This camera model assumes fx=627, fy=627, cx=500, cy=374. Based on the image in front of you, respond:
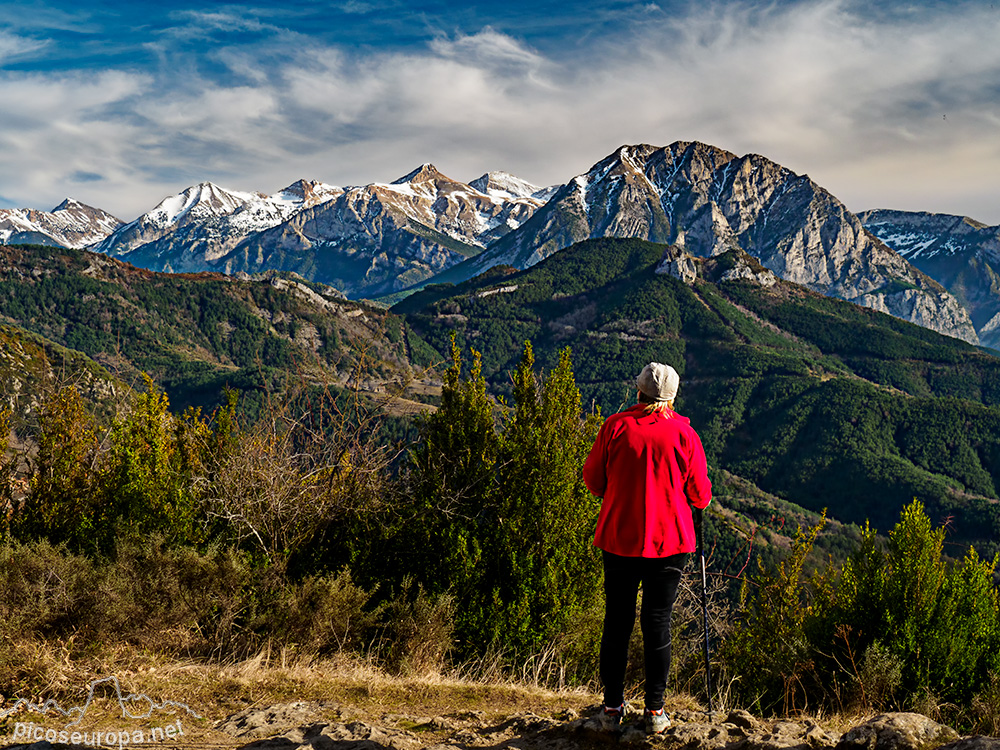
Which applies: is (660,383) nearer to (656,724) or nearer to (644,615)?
(644,615)

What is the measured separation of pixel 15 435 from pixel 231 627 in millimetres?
8245

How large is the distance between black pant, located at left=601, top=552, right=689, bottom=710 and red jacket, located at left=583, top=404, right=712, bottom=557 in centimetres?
13

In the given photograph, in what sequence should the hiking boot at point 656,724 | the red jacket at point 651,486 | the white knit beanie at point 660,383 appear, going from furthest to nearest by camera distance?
the white knit beanie at point 660,383, the red jacket at point 651,486, the hiking boot at point 656,724

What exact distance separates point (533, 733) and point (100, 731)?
10.6ft

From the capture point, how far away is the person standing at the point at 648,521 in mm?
4602

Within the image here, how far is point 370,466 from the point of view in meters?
8.67

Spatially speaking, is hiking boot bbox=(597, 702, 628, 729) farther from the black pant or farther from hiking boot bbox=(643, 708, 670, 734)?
hiking boot bbox=(643, 708, 670, 734)

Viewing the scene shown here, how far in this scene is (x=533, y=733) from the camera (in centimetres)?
→ 477

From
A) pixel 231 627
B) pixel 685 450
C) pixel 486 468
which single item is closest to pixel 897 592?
pixel 685 450

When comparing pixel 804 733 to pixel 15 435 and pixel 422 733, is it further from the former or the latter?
pixel 15 435

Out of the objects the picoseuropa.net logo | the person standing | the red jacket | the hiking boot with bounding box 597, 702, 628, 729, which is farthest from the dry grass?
the red jacket

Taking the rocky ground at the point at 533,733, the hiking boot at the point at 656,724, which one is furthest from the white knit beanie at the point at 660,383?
the rocky ground at the point at 533,733

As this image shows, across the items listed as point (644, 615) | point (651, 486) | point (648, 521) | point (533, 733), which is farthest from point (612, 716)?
point (651, 486)

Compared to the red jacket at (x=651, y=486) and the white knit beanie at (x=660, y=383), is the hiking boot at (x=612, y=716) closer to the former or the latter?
the red jacket at (x=651, y=486)
